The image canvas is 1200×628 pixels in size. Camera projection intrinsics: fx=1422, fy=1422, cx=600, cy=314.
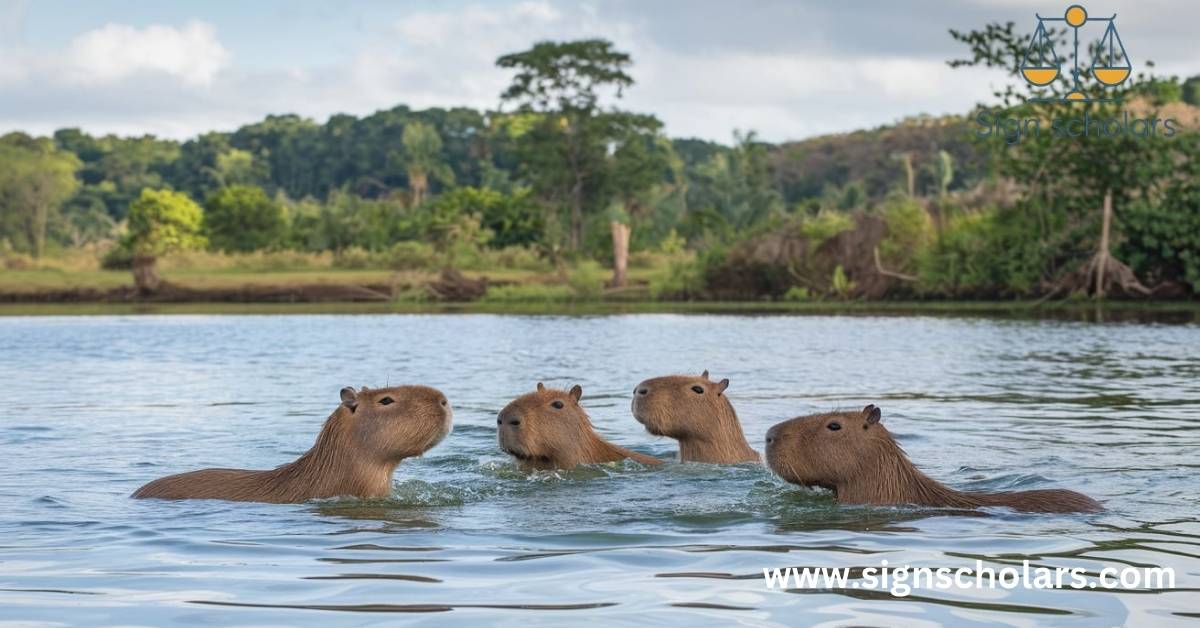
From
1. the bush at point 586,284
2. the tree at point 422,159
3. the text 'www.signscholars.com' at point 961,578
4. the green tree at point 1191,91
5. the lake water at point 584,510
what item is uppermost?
the green tree at point 1191,91

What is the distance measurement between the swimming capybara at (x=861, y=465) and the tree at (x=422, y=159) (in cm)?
7552

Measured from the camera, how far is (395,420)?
679 centimetres

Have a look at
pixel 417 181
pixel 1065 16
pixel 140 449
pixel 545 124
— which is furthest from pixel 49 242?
pixel 140 449

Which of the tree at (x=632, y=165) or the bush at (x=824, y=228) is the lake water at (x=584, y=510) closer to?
the bush at (x=824, y=228)

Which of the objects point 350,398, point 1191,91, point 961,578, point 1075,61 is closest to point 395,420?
point 350,398

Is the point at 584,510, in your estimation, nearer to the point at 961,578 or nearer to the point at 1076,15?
the point at 961,578

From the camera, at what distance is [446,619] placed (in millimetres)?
4750

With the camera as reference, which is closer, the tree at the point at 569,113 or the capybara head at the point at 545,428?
the capybara head at the point at 545,428

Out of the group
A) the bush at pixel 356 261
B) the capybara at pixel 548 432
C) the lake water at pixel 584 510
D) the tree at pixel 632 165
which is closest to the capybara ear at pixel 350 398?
the lake water at pixel 584 510

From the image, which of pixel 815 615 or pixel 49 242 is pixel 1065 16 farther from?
pixel 49 242

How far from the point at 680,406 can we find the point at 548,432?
0.83m

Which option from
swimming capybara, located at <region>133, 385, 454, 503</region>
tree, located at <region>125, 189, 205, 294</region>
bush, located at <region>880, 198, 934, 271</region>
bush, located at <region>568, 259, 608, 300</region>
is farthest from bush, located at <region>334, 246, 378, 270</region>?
swimming capybara, located at <region>133, 385, 454, 503</region>

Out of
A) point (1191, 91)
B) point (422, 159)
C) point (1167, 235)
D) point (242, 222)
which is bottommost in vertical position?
point (1167, 235)

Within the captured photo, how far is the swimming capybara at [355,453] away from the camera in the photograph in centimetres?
679
